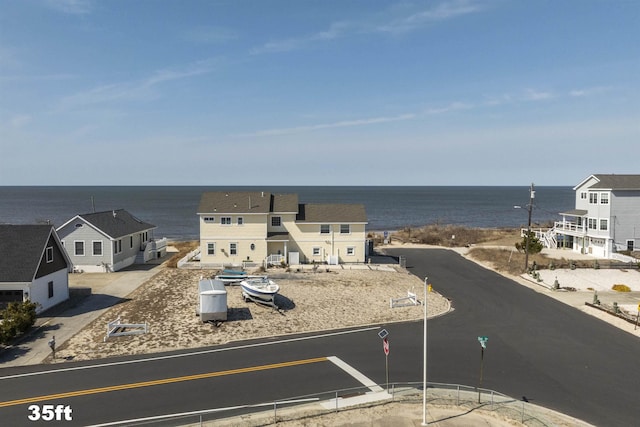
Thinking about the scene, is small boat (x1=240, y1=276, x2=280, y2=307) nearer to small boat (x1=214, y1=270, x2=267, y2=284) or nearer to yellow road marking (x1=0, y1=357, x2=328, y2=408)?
small boat (x1=214, y1=270, x2=267, y2=284)

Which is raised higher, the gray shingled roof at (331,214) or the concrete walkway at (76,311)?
the gray shingled roof at (331,214)

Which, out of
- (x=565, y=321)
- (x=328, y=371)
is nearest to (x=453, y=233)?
(x=565, y=321)

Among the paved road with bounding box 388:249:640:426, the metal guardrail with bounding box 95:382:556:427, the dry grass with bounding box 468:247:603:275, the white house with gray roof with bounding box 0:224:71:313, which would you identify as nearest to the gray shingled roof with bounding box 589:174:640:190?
the dry grass with bounding box 468:247:603:275

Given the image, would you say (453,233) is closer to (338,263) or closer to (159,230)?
(338,263)

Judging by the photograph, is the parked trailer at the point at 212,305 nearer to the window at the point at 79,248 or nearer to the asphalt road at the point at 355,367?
the asphalt road at the point at 355,367

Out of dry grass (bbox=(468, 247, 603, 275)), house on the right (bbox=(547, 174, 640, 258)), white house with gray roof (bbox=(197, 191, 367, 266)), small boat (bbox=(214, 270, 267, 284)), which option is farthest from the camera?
house on the right (bbox=(547, 174, 640, 258))

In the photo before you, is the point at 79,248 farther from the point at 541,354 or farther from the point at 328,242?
the point at 541,354

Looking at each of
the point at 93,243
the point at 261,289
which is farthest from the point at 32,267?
the point at 261,289

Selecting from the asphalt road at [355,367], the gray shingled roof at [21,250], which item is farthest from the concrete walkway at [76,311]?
the gray shingled roof at [21,250]
